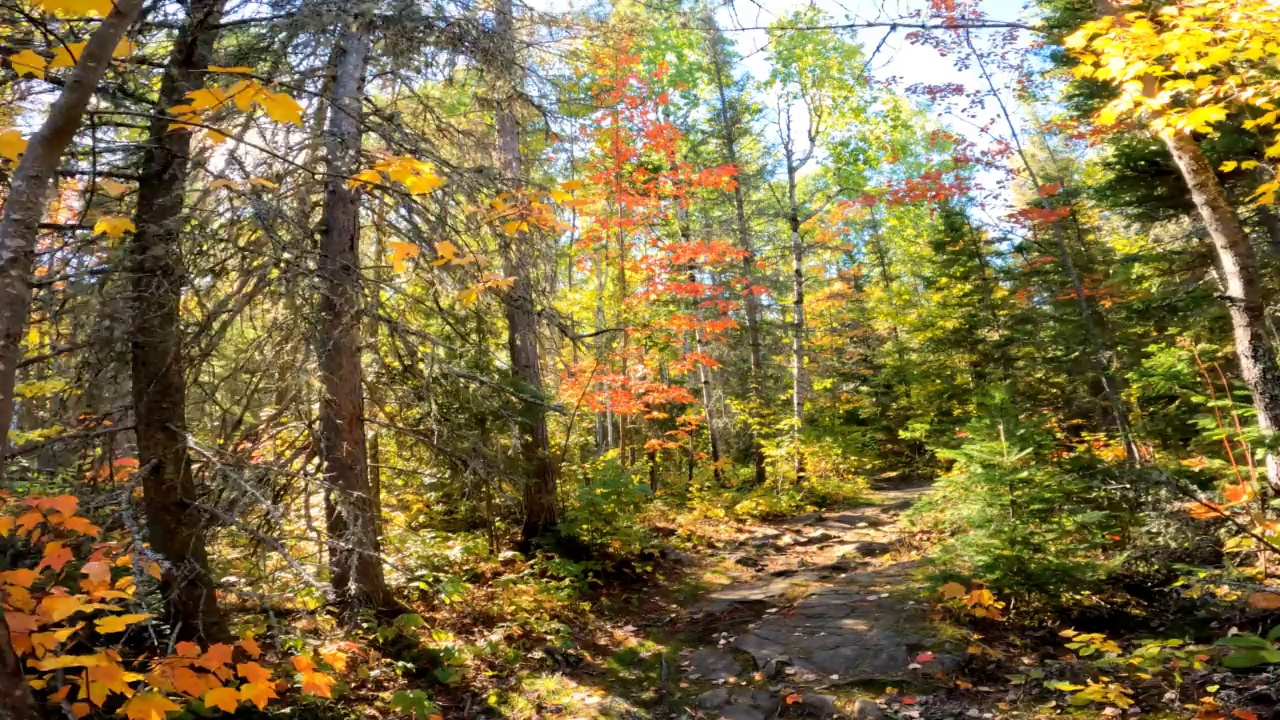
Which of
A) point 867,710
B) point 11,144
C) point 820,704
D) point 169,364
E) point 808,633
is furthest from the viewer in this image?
point 808,633

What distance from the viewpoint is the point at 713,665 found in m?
5.65

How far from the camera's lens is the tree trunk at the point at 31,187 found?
155 centimetres

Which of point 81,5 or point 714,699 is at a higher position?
point 81,5

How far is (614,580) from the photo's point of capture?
8.10 meters

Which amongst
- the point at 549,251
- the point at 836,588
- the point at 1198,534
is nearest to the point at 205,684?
the point at 549,251

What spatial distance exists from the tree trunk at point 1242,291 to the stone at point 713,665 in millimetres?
4774

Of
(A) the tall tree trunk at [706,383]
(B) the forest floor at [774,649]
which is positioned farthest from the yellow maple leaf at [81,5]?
(A) the tall tree trunk at [706,383]

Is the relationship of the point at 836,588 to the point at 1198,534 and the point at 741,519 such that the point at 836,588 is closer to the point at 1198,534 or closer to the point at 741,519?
the point at 1198,534

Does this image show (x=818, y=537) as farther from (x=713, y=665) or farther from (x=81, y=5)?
(x=81, y=5)

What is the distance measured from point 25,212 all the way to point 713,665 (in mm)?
5520

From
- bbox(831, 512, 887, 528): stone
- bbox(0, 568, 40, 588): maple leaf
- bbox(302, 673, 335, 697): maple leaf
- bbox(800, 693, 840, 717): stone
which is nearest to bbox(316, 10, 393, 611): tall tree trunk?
bbox(302, 673, 335, 697): maple leaf

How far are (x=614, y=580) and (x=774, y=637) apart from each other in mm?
2578

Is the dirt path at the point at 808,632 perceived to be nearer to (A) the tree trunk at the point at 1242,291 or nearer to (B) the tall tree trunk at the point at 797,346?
(A) the tree trunk at the point at 1242,291

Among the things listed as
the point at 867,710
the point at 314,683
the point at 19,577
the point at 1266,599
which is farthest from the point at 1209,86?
the point at 19,577
